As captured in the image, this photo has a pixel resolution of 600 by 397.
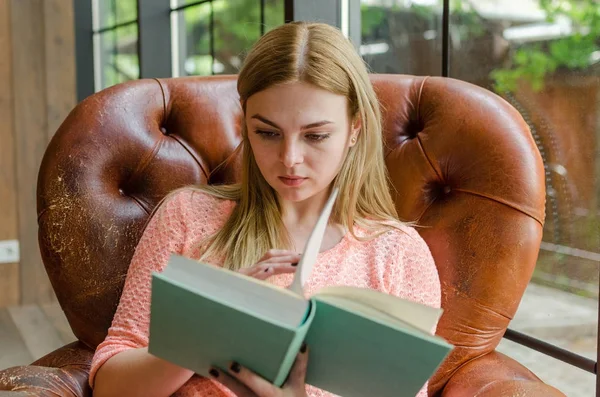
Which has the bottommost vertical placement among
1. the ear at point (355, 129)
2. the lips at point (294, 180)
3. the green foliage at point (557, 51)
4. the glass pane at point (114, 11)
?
the lips at point (294, 180)

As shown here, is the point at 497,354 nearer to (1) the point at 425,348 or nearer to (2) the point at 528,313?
(2) the point at 528,313

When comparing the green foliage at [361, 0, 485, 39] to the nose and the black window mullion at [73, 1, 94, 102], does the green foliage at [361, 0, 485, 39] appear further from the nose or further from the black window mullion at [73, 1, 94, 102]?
the black window mullion at [73, 1, 94, 102]

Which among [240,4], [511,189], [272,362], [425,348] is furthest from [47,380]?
[240,4]

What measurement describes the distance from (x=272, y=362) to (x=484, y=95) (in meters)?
Result: 0.82

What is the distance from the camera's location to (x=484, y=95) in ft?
4.52

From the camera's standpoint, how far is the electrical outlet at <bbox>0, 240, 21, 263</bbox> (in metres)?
3.49

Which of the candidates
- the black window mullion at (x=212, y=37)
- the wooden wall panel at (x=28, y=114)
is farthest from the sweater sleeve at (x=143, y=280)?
the wooden wall panel at (x=28, y=114)

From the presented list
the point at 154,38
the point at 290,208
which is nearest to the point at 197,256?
the point at 290,208

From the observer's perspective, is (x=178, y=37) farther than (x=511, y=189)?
Yes

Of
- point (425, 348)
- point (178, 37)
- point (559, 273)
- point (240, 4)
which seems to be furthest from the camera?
point (178, 37)

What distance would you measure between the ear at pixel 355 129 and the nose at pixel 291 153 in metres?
0.15

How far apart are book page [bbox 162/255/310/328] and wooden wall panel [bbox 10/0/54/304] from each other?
2977 mm

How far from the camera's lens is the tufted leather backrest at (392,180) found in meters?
1.27

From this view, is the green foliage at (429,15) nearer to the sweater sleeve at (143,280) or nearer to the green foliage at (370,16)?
the green foliage at (370,16)
